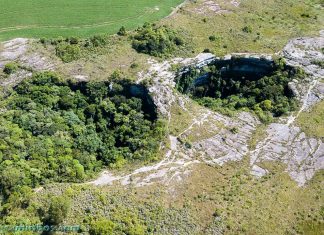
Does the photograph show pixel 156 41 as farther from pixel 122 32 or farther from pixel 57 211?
pixel 57 211

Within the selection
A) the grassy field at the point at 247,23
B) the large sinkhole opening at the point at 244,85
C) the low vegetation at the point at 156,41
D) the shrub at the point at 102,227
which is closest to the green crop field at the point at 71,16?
the low vegetation at the point at 156,41

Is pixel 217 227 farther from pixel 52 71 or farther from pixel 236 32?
pixel 236 32

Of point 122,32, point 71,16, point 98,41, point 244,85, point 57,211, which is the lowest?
point 244,85

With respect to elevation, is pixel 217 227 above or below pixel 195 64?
below

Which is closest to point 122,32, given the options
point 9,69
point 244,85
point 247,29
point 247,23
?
point 9,69

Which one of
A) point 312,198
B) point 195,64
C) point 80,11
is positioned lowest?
point 312,198

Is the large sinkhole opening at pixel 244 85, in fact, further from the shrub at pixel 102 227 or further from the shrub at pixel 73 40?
the shrub at pixel 102 227

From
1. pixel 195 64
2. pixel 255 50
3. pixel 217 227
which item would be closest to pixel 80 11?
pixel 195 64
